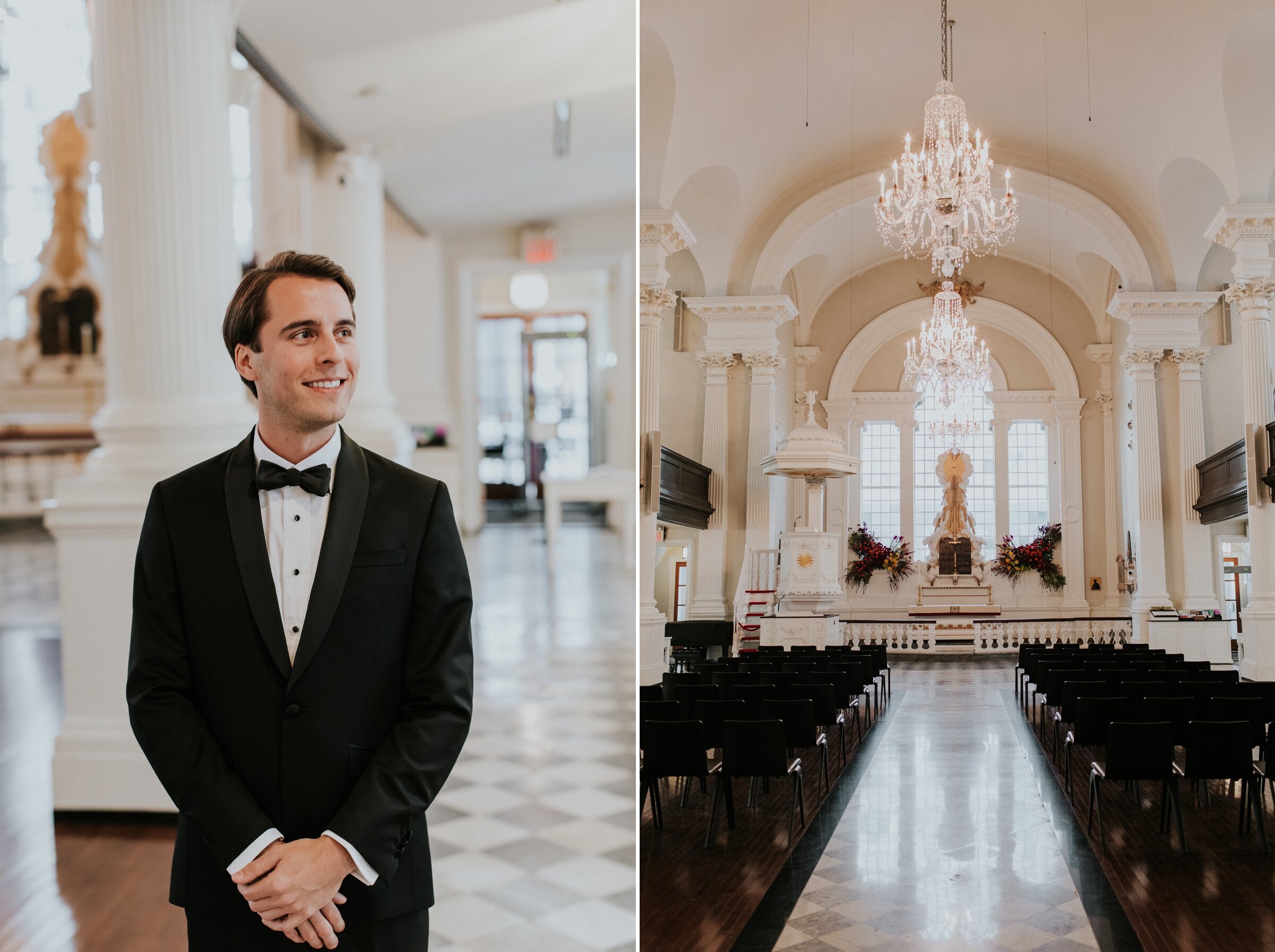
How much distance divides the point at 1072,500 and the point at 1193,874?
4.97ft

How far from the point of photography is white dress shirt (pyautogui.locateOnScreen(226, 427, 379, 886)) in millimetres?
1905

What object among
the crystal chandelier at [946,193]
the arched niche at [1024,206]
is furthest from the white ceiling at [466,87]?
the crystal chandelier at [946,193]

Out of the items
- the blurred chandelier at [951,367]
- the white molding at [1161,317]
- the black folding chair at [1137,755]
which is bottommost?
the black folding chair at [1137,755]

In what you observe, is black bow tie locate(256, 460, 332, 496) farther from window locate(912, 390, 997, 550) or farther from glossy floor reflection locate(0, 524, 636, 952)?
window locate(912, 390, 997, 550)

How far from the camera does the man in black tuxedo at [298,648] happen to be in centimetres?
183

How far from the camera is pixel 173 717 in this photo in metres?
1.84

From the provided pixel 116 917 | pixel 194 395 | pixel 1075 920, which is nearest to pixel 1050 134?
pixel 1075 920

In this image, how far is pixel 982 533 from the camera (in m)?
4.44

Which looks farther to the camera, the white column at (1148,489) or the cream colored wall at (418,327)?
the white column at (1148,489)

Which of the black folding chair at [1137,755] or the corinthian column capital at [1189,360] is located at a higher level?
the corinthian column capital at [1189,360]

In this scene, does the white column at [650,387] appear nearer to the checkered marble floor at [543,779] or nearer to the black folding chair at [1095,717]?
the checkered marble floor at [543,779]

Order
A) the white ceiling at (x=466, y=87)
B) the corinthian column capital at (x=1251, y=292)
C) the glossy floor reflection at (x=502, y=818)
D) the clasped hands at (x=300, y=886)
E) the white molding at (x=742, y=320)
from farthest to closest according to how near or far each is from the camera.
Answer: the white molding at (x=742, y=320) → the corinthian column capital at (x=1251, y=292) → the white ceiling at (x=466, y=87) → the glossy floor reflection at (x=502, y=818) → the clasped hands at (x=300, y=886)

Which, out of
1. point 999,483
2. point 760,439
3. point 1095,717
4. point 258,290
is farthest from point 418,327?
point 1095,717

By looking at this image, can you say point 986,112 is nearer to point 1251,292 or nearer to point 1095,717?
point 1251,292
